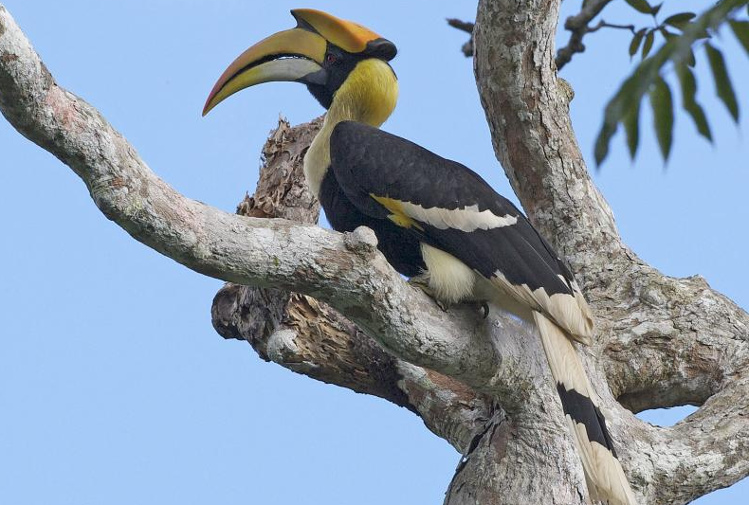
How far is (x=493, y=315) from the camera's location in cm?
386

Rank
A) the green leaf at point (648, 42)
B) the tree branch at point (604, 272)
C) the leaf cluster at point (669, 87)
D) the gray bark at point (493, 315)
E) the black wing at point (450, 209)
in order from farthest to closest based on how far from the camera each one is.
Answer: the tree branch at point (604, 272) < the black wing at point (450, 209) < the gray bark at point (493, 315) < the green leaf at point (648, 42) < the leaf cluster at point (669, 87)

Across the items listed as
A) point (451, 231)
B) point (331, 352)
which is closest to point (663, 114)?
→ point (451, 231)

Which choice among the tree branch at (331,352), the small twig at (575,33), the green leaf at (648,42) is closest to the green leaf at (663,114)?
the green leaf at (648,42)

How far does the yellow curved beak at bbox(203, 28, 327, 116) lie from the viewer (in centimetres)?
477

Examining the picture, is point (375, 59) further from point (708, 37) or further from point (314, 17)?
point (708, 37)

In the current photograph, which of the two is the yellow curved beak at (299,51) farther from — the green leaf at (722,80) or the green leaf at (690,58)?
the green leaf at (722,80)

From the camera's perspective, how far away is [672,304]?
4945mm

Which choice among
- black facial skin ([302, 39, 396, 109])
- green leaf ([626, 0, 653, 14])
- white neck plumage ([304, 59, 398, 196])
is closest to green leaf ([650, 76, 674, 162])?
green leaf ([626, 0, 653, 14])

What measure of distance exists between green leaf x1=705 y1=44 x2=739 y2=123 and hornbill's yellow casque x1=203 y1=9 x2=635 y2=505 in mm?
2424

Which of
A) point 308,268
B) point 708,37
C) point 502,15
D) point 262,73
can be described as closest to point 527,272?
point 308,268

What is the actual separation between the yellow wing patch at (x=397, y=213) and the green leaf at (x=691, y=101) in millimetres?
2685

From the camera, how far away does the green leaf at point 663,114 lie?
1201mm

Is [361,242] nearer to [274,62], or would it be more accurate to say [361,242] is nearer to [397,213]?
[397,213]

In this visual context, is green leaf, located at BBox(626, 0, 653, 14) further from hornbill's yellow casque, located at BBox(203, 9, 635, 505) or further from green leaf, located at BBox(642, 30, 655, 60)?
hornbill's yellow casque, located at BBox(203, 9, 635, 505)
